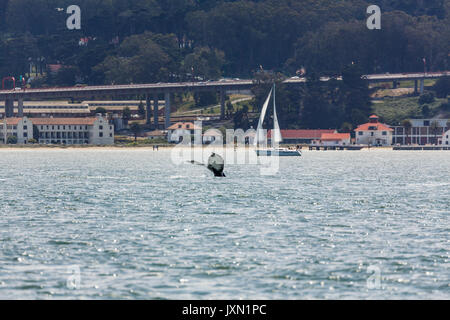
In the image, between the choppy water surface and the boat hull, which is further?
the boat hull

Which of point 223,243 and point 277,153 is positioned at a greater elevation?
point 277,153

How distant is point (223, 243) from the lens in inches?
1922

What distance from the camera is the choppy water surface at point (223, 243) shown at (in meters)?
37.8

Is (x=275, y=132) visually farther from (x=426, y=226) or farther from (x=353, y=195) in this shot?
(x=426, y=226)

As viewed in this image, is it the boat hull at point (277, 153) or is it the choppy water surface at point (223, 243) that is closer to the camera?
the choppy water surface at point (223, 243)

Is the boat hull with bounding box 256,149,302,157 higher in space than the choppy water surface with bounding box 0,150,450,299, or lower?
higher

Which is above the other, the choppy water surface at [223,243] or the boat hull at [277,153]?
the boat hull at [277,153]

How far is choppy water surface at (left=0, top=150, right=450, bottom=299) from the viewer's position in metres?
37.8

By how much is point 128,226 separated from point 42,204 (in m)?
16.7

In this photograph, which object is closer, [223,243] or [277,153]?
[223,243]

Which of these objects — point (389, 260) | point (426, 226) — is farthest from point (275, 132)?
point (389, 260)

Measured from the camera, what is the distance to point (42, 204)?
70.9 meters

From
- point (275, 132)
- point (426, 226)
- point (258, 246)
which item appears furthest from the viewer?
point (275, 132)
